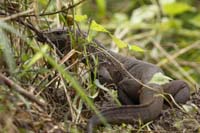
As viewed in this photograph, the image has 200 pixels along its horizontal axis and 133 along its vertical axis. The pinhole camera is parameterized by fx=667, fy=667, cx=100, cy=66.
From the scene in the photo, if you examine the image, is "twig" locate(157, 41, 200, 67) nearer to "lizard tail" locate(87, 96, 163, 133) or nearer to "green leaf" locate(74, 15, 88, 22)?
"lizard tail" locate(87, 96, 163, 133)

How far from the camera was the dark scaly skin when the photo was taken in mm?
5523

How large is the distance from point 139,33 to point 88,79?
6.14m

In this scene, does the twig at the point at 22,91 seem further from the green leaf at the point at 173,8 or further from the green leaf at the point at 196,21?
the green leaf at the point at 196,21

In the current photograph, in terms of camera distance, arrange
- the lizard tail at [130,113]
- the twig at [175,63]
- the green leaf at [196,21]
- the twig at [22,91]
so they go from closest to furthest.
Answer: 1. the twig at [22,91]
2. the lizard tail at [130,113]
3. the twig at [175,63]
4. the green leaf at [196,21]

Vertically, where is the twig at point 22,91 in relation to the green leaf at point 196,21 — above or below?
above

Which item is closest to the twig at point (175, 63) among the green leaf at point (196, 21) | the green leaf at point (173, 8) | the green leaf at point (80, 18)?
the green leaf at point (173, 8)

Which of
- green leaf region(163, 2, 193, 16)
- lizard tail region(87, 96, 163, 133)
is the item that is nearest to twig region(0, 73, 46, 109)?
lizard tail region(87, 96, 163, 133)

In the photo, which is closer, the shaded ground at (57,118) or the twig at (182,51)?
the shaded ground at (57,118)

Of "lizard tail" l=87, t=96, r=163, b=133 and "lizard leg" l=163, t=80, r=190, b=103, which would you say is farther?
"lizard leg" l=163, t=80, r=190, b=103

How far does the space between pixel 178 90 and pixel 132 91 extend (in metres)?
0.48

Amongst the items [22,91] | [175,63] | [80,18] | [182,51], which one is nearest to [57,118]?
[80,18]

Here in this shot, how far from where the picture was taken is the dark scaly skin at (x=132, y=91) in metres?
5.52

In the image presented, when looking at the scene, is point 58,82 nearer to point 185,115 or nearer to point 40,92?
point 40,92

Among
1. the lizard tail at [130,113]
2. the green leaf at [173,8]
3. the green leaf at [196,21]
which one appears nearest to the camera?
the lizard tail at [130,113]
